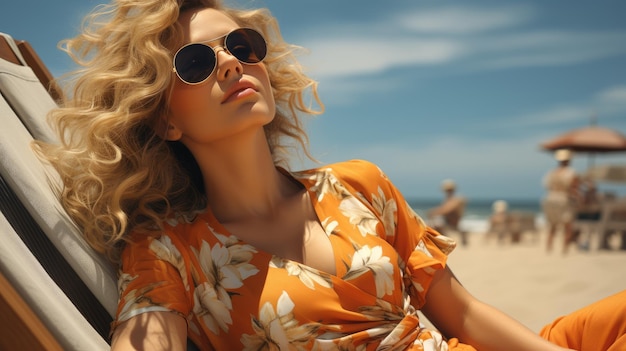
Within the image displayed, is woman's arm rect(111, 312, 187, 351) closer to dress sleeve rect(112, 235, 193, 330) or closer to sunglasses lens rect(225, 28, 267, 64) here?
dress sleeve rect(112, 235, 193, 330)

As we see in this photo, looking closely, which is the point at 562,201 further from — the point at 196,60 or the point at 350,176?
the point at 196,60

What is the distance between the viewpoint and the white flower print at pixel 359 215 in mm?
1900

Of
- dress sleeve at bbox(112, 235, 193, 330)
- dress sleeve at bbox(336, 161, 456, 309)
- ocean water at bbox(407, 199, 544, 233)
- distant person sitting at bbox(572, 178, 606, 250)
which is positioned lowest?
ocean water at bbox(407, 199, 544, 233)

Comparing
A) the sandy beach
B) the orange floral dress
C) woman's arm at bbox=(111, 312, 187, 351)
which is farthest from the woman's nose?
the sandy beach

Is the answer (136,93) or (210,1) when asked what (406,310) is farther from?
(210,1)

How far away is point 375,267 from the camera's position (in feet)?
5.92

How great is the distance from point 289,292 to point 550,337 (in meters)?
0.91

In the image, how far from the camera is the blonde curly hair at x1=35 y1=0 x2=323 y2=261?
1864 mm

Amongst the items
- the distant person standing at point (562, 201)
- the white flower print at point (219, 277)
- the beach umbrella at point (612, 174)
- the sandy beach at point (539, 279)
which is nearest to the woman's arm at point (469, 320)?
the white flower print at point (219, 277)

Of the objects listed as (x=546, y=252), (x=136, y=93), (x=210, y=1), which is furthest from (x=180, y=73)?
(x=546, y=252)

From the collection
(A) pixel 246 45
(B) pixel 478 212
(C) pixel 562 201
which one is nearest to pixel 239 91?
(A) pixel 246 45

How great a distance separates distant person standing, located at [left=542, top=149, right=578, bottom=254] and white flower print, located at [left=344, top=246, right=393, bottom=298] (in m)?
10.1

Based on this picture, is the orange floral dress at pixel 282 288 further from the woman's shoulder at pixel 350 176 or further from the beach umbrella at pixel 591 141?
the beach umbrella at pixel 591 141

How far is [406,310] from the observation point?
190cm
